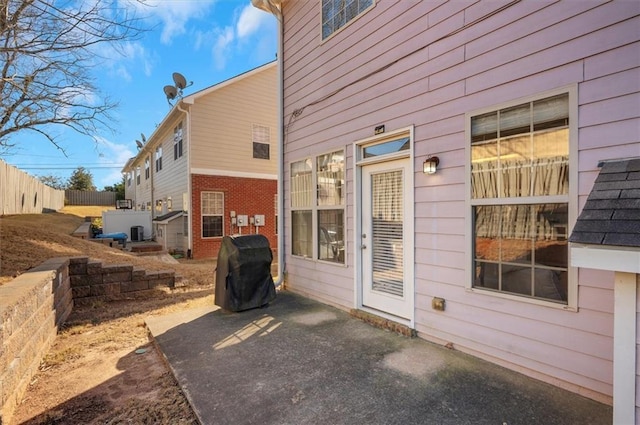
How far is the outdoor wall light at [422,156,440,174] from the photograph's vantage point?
324 centimetres

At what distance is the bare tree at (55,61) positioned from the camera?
12.5ft

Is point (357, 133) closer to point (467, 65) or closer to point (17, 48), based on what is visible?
point (467, 65)

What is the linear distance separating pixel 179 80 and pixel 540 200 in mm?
12669

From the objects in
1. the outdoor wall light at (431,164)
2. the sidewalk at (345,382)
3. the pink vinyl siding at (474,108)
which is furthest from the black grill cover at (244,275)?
the outdoor wall light at (431,164)

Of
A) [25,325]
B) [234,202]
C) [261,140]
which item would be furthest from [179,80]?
[25,325]

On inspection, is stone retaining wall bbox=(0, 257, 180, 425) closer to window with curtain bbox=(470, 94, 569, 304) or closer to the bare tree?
the bare tree

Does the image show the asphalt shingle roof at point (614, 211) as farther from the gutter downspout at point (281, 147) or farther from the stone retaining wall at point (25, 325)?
the gutter downspout at point (281, 147)

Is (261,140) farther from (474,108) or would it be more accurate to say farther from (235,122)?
(474,108)

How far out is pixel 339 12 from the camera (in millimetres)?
4625

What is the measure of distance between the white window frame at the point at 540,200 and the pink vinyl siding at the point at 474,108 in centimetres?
3

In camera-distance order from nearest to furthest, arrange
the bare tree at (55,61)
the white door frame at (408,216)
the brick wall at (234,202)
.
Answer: the white door frame at (408,216), the bare tree at (55,61), the brick wall at (234,202)

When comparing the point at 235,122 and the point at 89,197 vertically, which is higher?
the point at 235,122

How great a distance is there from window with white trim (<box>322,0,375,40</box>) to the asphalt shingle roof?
11.3 ft

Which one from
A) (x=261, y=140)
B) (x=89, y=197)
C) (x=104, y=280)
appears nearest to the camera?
(x=104, y=280)
